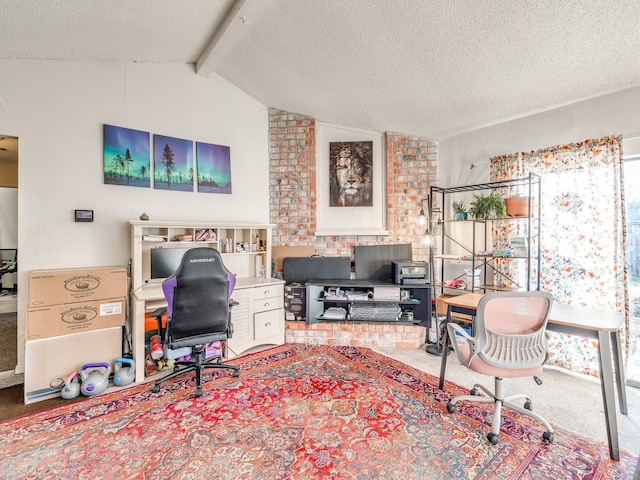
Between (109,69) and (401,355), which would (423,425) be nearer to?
(401,355)

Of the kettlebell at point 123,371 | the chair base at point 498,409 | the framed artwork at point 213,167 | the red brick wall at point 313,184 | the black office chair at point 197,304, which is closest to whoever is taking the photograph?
the chair base at point 498,409

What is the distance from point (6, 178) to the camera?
4164mm

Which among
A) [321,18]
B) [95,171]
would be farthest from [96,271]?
[321,18]

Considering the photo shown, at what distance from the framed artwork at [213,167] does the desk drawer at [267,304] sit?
4.58ft

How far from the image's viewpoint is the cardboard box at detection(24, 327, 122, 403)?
2.32m

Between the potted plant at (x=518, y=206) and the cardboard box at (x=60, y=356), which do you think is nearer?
the cardboard box at (x=60, y=356)

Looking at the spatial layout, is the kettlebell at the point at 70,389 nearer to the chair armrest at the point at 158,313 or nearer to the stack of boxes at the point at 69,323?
the stack of boxes at the point at 69,323

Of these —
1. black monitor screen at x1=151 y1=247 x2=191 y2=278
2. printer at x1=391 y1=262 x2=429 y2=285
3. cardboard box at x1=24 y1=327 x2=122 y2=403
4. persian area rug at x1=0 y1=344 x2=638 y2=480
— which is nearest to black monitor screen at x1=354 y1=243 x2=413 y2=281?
printer at x1=391 y1=262 x2=429 y2=285

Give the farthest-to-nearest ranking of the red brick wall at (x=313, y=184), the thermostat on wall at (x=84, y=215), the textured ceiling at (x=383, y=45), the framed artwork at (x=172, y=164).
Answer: the red brick wall at (x=313, y=184) < the framed artwork at (x=172, y=164) < the thermostat on wall at (x=84, y=215) < the textured ceiling at (x=383, y=45)

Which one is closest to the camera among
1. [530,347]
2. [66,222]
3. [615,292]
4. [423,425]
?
[530,347]

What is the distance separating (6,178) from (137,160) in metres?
2.68

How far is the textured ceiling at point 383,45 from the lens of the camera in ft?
6.63

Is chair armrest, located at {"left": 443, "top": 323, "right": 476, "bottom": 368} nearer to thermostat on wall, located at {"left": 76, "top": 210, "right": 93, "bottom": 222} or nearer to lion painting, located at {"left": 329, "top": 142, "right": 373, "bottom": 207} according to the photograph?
lion painting, located at {"left": 329, "top": 142, "right": 373, "bottom": 207}

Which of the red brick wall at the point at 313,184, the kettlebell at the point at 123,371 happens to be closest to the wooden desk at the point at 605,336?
the red brick wall at the point at 313,184
